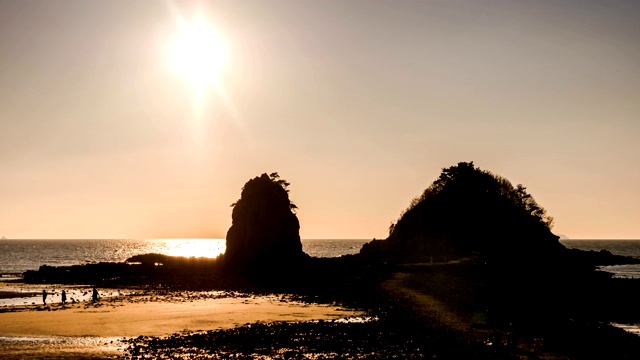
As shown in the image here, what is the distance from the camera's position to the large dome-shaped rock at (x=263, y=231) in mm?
104438

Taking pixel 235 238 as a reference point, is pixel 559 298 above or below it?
below

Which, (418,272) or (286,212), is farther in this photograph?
(286,212)

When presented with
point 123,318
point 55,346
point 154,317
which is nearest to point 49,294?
point 123,318

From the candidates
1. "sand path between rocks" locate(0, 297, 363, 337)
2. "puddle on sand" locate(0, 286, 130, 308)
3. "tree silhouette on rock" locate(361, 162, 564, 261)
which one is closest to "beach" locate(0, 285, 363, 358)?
"sand path between rocks" locate(0, 297, 363, 337)

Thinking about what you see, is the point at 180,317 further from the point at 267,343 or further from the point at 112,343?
the point at 267,343

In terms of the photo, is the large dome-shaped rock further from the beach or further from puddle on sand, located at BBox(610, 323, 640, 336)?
puddle on sand, located at BBox(610, 323, 640, 336)

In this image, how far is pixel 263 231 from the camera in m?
105

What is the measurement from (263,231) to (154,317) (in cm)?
5655

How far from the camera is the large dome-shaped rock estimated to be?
104m

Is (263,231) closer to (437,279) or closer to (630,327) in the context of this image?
(437,279)

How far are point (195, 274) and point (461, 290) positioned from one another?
55.8 metres

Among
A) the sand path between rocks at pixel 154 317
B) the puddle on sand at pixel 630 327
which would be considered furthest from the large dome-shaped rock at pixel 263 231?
the puddle on sand at pixel 630 327

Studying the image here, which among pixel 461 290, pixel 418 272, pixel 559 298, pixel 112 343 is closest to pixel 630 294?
pixel 559 298

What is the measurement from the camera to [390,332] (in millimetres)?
38344
